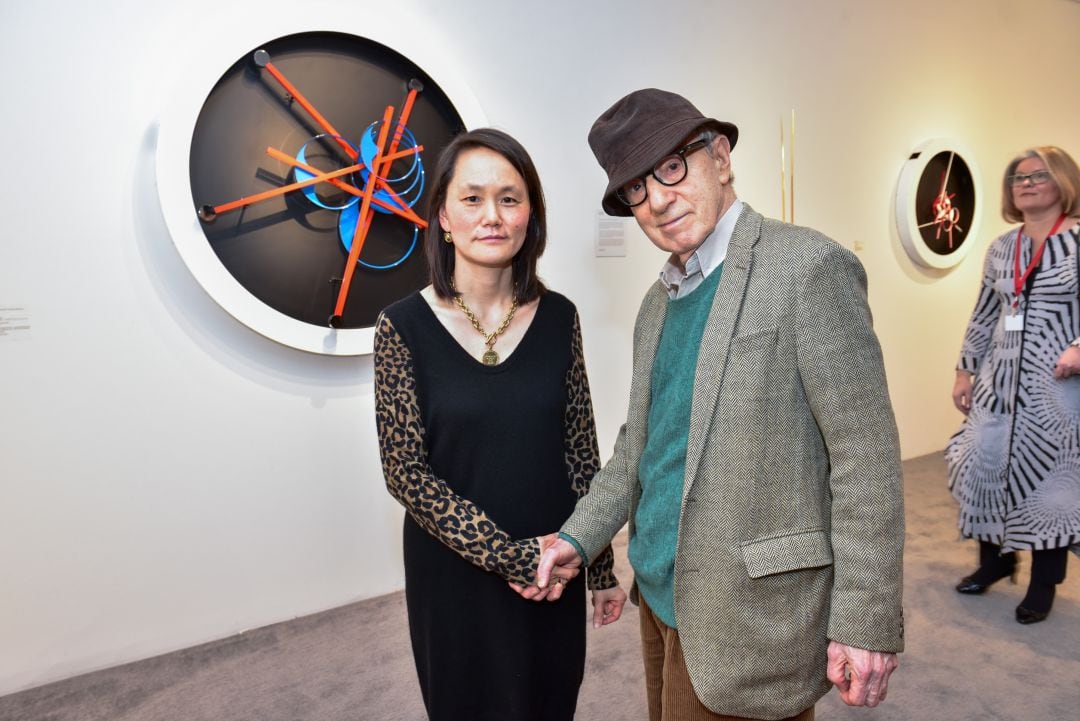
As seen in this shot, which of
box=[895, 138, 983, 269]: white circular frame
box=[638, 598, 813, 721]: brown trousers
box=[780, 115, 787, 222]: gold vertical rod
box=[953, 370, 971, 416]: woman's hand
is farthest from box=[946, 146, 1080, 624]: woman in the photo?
box=[638, 598, 813, 721]: brown trousers

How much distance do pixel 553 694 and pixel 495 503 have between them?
0.41 meters

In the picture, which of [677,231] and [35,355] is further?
[35,355]

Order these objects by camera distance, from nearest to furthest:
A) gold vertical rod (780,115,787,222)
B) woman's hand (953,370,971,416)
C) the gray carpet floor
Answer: the gray carpet floor → woman's hand (953,370,971,416) → gold vertical rod (780,115,787,222)

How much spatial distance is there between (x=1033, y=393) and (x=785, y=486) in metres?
1.98

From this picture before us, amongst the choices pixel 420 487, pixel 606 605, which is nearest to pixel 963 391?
pixel 606 605

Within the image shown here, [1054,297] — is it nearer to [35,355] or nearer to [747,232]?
[747,232]

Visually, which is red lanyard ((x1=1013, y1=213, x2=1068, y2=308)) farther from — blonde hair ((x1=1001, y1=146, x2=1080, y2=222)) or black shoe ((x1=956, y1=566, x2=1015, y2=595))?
black shoe ((x1=956, y1=566, x2=1015, y2=595))

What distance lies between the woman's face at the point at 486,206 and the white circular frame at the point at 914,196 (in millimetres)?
3642

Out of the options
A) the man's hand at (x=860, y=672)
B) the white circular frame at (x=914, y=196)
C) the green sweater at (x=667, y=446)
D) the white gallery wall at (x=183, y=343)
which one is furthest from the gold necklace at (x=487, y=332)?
the white circular frame at (x=914, y=196)

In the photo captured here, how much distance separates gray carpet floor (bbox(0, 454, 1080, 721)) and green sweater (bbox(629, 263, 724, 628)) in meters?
1.03

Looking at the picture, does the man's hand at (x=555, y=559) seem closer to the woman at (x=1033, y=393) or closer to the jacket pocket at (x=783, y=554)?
the jacket pocket at (x=783, y=554)

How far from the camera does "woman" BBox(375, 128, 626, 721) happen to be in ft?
4.01

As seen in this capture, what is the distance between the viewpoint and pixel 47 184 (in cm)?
201

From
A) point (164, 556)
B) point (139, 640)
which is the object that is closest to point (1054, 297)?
point (164, 556)
